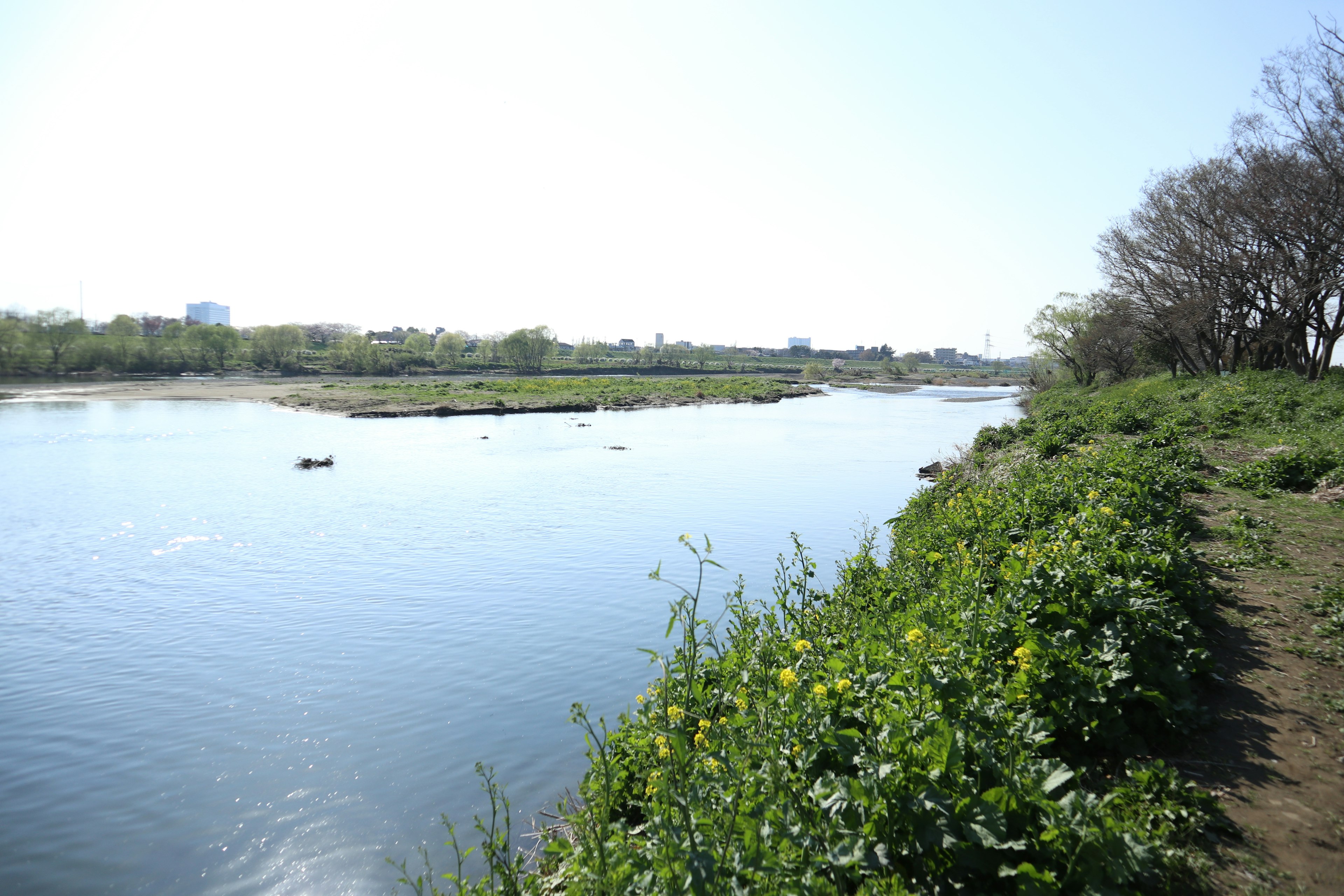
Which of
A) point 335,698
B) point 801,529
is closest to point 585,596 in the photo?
point 335,698

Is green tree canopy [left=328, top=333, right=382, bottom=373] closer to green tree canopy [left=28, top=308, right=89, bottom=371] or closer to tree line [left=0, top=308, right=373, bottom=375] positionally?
tree line [left=0, top=308, right=373, bottom=375]

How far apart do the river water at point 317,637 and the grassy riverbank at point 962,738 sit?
1900 mm

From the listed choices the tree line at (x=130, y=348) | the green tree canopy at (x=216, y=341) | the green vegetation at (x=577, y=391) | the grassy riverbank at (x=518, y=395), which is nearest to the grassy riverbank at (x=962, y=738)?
the grassy riverbank at (x=518, y=395)

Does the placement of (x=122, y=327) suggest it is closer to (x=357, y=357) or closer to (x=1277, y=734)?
(x=357, y=357)

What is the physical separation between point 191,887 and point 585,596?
7.55m

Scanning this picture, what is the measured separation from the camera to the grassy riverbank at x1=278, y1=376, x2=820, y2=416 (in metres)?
53.4

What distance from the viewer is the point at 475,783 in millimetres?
7344

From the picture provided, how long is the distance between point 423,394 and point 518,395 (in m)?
8.43

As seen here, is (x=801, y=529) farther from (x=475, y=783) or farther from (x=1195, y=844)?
(x=1195, y=844)

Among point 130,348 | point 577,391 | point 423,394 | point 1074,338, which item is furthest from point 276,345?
point 1074,338

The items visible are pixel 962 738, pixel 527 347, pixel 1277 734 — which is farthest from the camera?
pixel 527 347

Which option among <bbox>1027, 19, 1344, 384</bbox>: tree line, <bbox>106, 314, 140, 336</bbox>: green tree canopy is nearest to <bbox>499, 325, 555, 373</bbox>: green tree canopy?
<bbox>106, 314, 140, 336</bbox>: green tree canopy

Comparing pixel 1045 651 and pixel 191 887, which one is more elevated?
pixel 1045 651

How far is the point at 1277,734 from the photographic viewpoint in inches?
180
